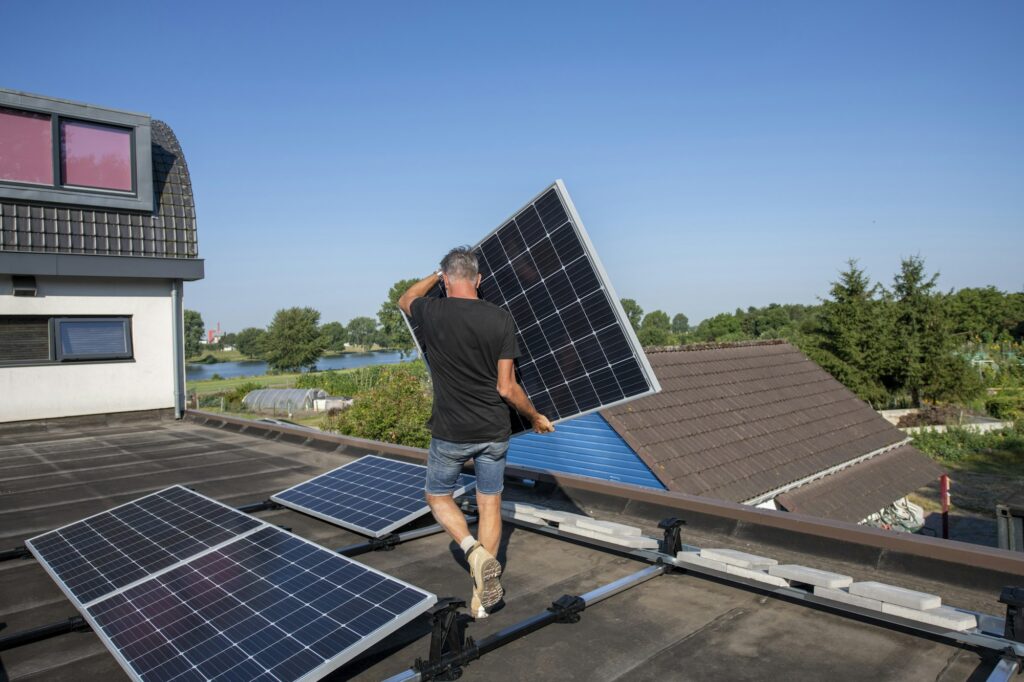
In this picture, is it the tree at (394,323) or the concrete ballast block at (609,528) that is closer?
the concrete ballast block at (609,528)

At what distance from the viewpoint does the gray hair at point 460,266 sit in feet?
14.1

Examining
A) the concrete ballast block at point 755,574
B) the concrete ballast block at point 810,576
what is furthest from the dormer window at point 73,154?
the concrete ballast block at point 810,576

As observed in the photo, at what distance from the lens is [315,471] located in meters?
8.67

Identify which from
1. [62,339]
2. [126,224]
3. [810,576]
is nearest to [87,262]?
[126,224]

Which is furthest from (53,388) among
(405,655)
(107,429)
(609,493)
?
(405,655)

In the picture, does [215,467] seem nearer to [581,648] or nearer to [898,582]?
[581,648]

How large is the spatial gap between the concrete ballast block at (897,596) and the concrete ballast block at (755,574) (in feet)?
1.48

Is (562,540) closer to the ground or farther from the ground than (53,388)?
closer to the ground

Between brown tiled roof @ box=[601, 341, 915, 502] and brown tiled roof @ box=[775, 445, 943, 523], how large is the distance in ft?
1.06

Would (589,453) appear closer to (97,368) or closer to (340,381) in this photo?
(97,368)

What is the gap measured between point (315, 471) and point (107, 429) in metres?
6.93

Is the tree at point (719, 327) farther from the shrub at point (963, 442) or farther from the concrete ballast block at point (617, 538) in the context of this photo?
the concrete ballast block at point (617, 538)

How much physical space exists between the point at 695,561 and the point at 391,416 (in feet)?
48.2

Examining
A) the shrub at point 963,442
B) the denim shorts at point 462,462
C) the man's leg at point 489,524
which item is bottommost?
the shrub at point 963,442
